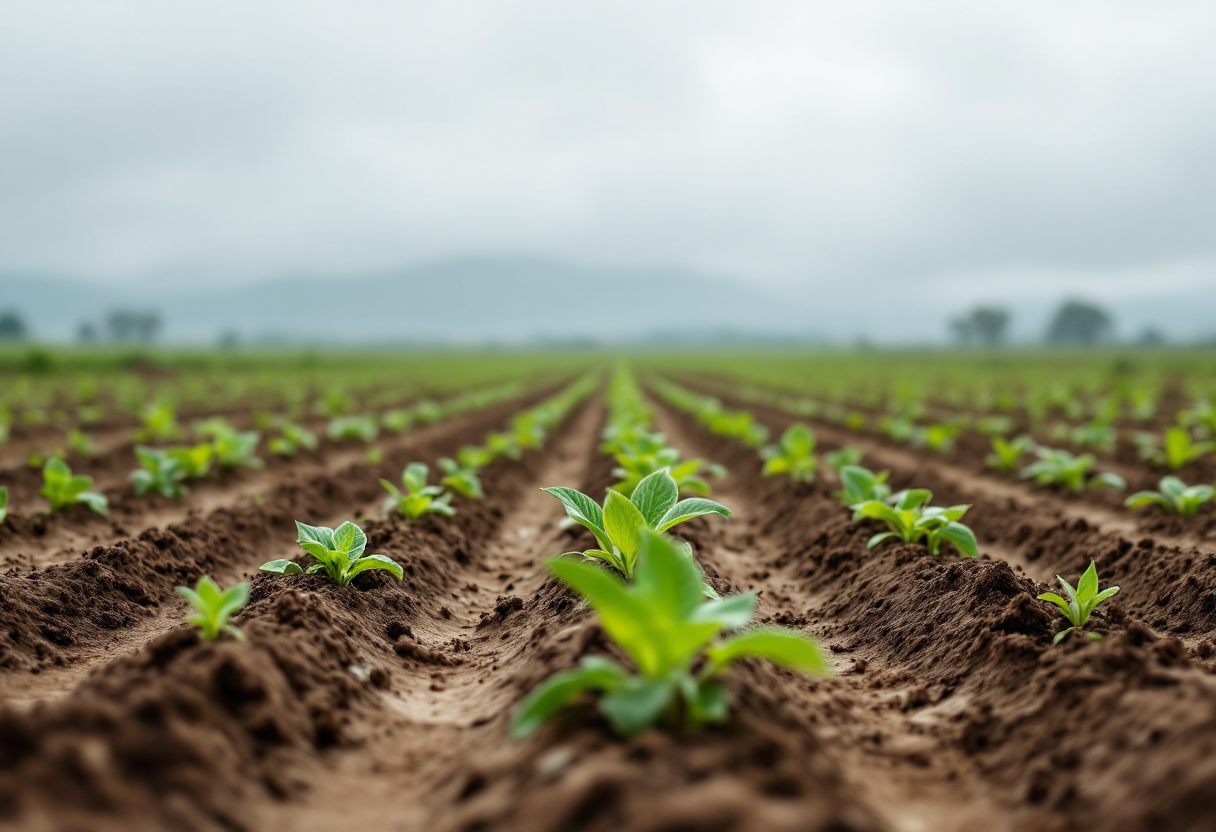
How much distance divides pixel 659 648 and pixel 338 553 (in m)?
2.95

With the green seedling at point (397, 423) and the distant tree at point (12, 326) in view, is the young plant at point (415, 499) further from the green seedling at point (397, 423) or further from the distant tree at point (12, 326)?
the distant tree at point (12, 326)

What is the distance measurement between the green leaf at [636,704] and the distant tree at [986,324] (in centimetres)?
18407

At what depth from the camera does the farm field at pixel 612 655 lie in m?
2.64

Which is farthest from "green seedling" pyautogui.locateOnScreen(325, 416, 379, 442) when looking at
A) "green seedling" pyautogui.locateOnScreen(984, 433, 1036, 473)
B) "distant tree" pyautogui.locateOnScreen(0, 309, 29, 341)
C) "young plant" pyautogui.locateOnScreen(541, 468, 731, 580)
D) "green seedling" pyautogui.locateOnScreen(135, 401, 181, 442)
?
"distant tree" pyautogui.locateOnScreen(0, 309, 29, 341)

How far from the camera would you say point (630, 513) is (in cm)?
459

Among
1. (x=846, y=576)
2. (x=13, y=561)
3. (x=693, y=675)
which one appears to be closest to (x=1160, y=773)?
(x=693, y=675)

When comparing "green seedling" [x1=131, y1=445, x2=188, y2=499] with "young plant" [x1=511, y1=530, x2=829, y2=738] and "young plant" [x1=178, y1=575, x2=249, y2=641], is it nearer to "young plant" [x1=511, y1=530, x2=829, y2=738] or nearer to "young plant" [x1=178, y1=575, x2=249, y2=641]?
"young plant" [x1=178, y1=575, x2=249, y2=641]

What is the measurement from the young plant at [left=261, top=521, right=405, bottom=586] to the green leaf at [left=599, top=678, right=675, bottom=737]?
2681 mm

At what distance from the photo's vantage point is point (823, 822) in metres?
2.24

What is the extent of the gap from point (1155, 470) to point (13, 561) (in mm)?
13176

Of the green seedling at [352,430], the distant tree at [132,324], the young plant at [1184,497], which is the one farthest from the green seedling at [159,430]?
the distant tree at [132,324]

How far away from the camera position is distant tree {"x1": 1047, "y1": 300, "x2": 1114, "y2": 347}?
162250 millimetres

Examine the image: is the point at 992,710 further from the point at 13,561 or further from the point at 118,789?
the point at 13,561

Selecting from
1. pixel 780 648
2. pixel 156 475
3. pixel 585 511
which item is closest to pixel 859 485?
pixel 585 511
